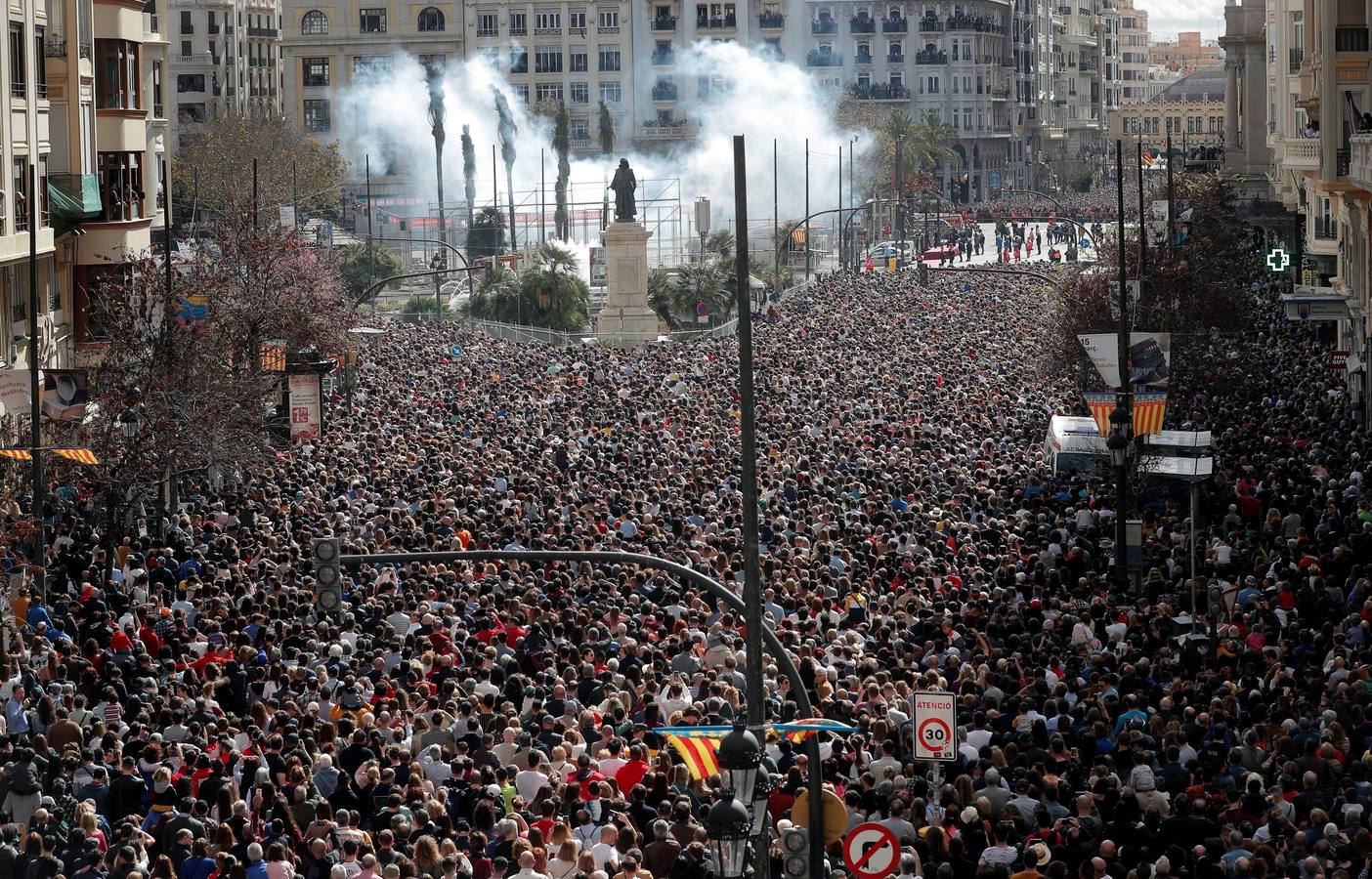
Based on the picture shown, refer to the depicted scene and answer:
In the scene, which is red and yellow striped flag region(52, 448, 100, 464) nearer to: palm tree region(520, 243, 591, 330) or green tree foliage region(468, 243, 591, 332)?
green tree foliage region(468, 243, 591, 332)

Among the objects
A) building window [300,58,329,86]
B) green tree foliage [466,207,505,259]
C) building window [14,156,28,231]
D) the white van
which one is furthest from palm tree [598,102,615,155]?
the white van

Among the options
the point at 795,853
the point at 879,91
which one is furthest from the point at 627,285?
the point at 879,91

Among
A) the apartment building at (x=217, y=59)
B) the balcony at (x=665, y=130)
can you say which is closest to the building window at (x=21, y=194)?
the apartment building at (x=217, y=59)

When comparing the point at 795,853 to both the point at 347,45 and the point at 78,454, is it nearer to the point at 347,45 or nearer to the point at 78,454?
the point at 78,454

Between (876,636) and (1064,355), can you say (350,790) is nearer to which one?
(876,636)

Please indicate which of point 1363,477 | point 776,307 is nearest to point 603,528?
point 1363,477
